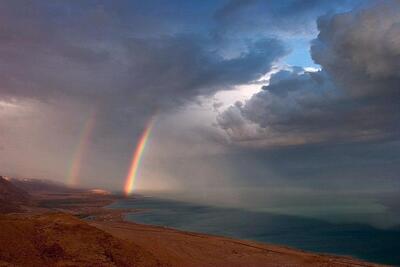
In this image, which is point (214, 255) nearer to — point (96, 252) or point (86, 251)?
point (96, 252)

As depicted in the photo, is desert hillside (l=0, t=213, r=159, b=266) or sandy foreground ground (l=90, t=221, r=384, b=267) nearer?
desert hillside (l=0, t=213, r=159, b=266)

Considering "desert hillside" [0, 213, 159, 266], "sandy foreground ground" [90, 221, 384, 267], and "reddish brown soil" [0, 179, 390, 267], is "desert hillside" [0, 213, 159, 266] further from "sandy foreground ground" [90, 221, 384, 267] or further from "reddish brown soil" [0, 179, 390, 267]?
"sandy foreground ground" [90, 221, 384, 267]

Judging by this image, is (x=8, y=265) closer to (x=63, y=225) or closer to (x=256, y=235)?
(x=63, y=225)

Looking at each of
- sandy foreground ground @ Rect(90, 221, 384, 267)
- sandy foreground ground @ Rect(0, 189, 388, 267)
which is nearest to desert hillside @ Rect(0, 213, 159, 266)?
sandy foreground ground @ Rect(0, 189, 388, 267)

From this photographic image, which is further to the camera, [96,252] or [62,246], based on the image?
[96,252]

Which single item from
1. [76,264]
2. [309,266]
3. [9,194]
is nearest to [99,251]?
[76,264]

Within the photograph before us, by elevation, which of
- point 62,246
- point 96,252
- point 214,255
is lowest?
point 214,255

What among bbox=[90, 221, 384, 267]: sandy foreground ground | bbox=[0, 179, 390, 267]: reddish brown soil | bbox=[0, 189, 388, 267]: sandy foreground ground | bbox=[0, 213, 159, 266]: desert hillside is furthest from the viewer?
bbox=[90, 221, 384, 267]: sandy foreground ground

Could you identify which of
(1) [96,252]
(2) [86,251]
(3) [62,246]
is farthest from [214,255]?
(3) [62,246]

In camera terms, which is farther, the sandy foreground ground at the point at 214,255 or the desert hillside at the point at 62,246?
the sandy foreground ground at the point at 214,255

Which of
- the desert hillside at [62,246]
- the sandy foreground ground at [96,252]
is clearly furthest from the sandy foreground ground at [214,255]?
the desert hillside at [62,246]

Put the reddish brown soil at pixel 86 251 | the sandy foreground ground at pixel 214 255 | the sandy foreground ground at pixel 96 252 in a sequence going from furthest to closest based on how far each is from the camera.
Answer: the sandy foreground ground at pixel 214 255 → the sandy foreground ground at pixel 96 252 → the reddish brown soil at pixel 86 251

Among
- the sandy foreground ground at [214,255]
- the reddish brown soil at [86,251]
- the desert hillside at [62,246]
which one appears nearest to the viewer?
the desert hillside at [62,246]

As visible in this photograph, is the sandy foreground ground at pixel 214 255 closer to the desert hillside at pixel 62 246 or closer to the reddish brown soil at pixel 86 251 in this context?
the reddish brown soil at pixel 86 251
